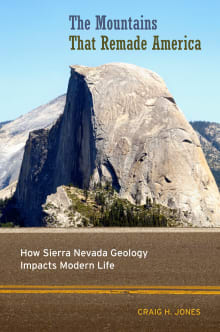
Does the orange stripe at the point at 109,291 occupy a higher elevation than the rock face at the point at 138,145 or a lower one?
lower

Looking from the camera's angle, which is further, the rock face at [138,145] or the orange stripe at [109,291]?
the rock face at [138,145]

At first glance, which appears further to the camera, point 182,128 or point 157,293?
point 182,128

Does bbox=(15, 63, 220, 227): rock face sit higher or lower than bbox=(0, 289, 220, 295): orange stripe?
higher

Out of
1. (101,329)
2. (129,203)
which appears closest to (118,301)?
(101,329)

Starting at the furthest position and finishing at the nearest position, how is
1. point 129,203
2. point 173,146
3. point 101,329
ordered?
1. point 173,146
2. point 129,203
3. point 101,329

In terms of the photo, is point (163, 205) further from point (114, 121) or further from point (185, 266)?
point (185, 266)

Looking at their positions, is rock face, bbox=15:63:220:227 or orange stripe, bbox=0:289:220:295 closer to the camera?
orange stripe, bbox=0:289:220:295

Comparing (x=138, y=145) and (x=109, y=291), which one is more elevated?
(x=138, y=145)

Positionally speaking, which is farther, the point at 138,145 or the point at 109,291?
the point at 138,145
